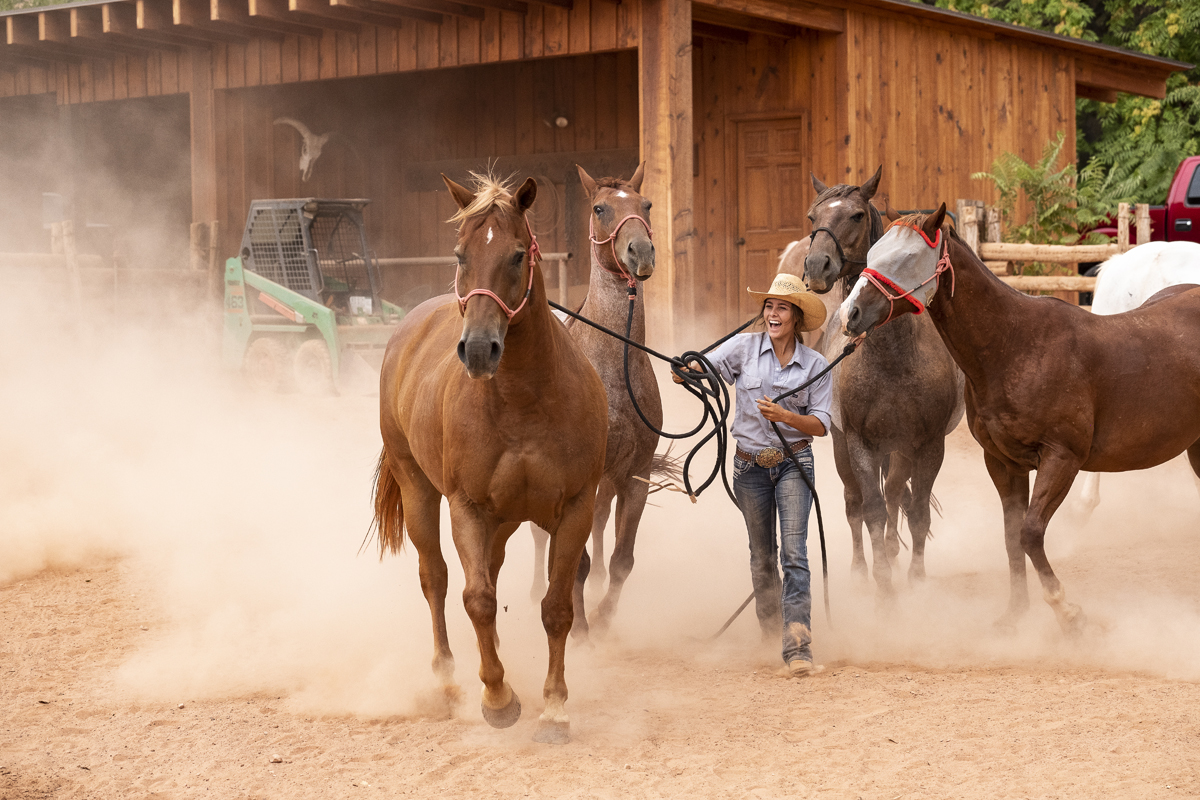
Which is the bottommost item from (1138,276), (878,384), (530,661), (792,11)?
(530,661)

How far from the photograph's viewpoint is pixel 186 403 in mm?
10594

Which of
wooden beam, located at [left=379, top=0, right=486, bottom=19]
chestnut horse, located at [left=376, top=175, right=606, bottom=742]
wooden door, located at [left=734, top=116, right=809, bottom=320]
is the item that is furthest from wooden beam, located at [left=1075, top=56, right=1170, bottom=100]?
chestnut horse, located at [left=376, top=175, right=606, bottom=742]

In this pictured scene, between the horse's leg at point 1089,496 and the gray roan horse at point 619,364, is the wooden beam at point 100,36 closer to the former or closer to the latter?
the gray roan horse at point 619,364

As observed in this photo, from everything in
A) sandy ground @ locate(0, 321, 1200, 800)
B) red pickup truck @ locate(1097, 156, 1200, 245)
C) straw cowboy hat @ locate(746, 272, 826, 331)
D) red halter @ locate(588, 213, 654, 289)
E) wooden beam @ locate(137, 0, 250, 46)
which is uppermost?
wooden beam @ locate(137, 0, 250, 46)

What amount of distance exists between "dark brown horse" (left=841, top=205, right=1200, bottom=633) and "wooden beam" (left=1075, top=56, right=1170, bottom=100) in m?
9.99

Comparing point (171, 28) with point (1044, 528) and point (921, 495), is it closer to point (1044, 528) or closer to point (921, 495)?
point (921, 495)

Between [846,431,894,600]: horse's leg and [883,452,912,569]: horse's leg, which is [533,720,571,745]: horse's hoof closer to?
[846,431,894,600]: horse's leg

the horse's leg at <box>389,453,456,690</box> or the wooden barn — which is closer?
the horse's leg at <box>389,453,456,690</box>

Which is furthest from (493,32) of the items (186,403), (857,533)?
(857,533)

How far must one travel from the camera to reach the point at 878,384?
543 cm

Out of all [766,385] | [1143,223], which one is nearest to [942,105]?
[1143,223]

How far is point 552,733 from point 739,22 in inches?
358

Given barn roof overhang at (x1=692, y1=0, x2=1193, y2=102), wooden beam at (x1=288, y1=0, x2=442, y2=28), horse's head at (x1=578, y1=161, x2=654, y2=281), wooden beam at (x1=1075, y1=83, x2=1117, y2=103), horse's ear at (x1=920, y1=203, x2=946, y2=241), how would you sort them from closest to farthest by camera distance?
1. horse's ear at (x1=920, y1=203, x2=946, y2=241)
2. horse's head at (x1=578, y1=161, x2=654, y2=281)
3. barn roof overhang at (x1=692, y1=0, x2=1193, y2=102)
4. wooden beam at (x1=288, y1=0, x2=442, y2=28)
5. wooden beam at (x1=1075, y1=83, x2=1117, y2=103)

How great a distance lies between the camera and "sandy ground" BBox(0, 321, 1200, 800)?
11.8 feet
